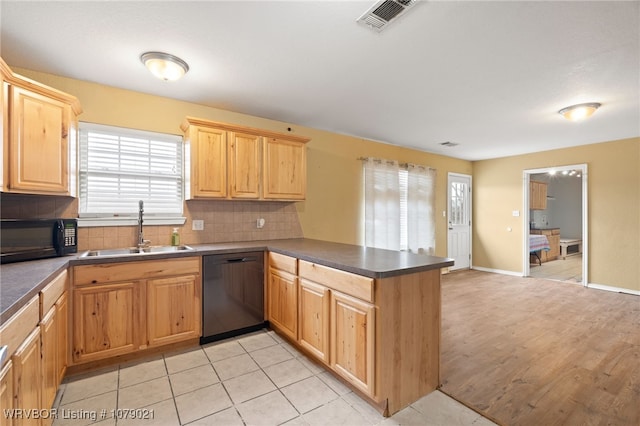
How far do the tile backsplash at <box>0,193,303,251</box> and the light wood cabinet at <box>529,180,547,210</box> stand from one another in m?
6.63

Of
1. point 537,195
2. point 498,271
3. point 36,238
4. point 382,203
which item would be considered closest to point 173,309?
point 36,238

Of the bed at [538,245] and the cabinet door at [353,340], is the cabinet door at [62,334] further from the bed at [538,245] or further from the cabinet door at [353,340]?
the bed at [538,245]

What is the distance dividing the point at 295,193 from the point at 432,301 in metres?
2.08

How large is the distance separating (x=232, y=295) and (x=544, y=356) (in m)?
2.90

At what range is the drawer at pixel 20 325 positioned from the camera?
1.15 meters

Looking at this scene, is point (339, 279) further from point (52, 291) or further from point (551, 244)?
point (551, 244)

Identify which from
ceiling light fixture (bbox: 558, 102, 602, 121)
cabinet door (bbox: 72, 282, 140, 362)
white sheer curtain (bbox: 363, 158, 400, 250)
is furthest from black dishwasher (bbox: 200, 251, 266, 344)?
ceiling light fixture (bbox: 558, 102, 602, 121)

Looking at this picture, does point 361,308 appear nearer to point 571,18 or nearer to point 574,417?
point 574,417

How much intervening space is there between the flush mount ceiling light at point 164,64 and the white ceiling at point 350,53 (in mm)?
66

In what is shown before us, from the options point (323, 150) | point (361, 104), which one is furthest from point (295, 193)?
point (361, 104)

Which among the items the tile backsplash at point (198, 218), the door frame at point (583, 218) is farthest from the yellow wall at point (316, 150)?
the door frame at point (583, 218)

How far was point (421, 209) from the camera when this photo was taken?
18.4 ft

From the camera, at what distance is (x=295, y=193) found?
12.0 feet

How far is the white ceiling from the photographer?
1823mm
